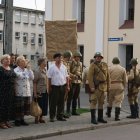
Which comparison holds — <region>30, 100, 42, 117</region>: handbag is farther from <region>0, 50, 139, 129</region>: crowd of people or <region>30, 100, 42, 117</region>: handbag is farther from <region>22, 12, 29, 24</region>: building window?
<region>22, 12, 29, 24</region>: building window

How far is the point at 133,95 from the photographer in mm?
17016

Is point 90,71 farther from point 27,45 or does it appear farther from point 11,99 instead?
point 27,45

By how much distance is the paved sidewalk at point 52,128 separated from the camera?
12.5 meters

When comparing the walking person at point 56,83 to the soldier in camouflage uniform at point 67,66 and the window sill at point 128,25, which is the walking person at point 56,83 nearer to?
the soldier in camouflage uniform at point 67,66

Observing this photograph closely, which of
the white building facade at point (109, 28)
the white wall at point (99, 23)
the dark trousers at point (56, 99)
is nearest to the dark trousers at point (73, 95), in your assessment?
the dark trousers at point (56, 99)

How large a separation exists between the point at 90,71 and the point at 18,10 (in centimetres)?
8011

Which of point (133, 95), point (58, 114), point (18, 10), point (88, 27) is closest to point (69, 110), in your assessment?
point (58, 114)

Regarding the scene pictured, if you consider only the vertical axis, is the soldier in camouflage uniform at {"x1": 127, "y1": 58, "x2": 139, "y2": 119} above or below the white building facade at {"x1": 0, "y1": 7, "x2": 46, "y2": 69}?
below

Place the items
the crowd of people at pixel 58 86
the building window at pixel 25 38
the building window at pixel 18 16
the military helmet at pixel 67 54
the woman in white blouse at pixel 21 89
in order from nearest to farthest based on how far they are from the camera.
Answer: the crowd of people at pixel 58 86, the woman in white blouse at pixel 21 89, the military helmet at pixel 67 54, the building window at pixel 18 16, the building window at pixel 25 38

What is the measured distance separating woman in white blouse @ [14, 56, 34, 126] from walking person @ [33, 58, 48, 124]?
393 millimetres

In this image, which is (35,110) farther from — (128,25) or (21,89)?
(128,25)

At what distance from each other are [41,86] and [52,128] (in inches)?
53.8

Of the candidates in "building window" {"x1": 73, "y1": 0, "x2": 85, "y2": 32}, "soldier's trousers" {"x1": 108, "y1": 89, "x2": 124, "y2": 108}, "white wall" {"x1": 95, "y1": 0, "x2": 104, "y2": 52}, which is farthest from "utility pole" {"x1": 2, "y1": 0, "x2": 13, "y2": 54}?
"building window" {"x1": 73, "y1": 0, "x2": 85, "y2": 32}

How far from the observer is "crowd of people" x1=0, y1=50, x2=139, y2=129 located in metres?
13.8
